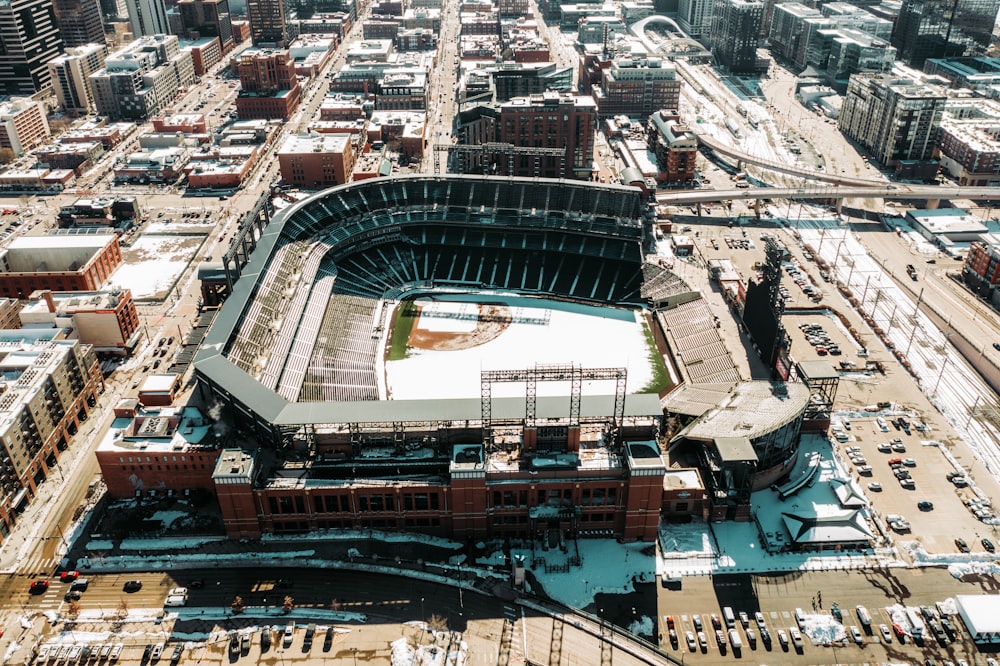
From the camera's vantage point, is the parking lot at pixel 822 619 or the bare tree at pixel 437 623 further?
the bare tree at pixel 437 623

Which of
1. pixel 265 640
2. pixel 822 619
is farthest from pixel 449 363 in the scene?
pixel 822 619

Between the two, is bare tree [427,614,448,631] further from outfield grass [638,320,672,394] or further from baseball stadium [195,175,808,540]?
outfield grass [638,320,672,394]

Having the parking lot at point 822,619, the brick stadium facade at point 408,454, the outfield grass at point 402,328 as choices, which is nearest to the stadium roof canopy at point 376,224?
the brick stadium facade at point 408,454

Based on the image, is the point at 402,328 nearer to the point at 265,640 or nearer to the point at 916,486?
the point at 265,640

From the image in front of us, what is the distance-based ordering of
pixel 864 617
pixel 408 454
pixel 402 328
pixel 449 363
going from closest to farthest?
pixel 864 617
pixel 408 454
pixel 449 363
pixel 402 328

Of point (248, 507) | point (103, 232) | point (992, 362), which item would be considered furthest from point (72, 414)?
point (992, 362)

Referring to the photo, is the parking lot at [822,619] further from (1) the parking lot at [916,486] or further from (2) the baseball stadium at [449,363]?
(2) the baseball stadium at [449,363]
